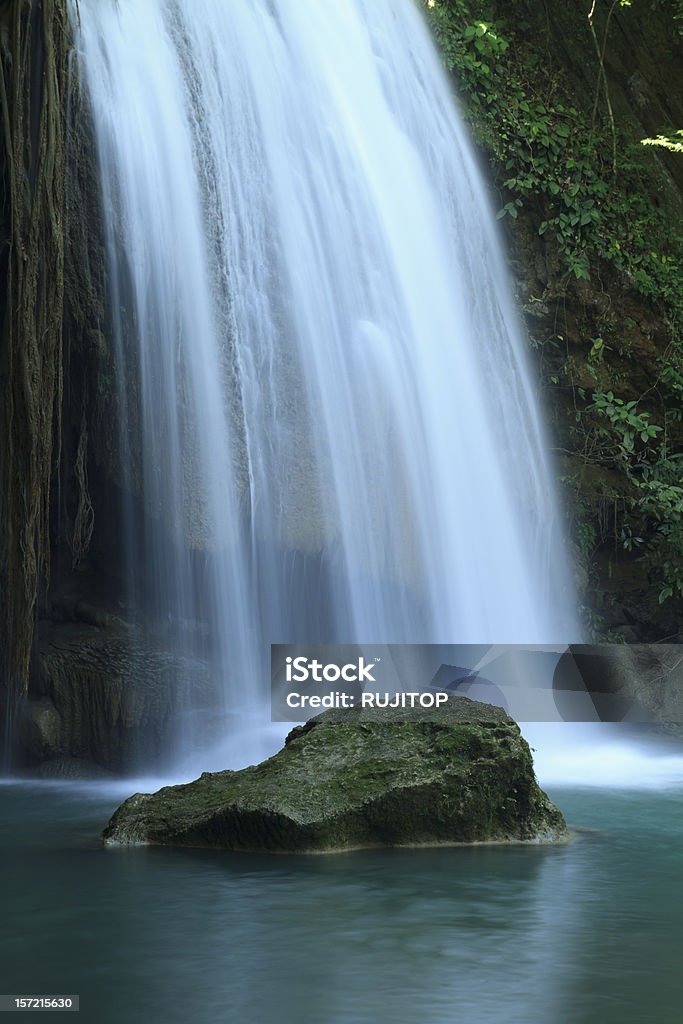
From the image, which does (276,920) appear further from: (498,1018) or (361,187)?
(361,187)

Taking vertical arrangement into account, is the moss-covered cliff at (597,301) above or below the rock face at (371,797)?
above

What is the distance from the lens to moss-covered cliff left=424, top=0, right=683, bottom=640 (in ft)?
41.3

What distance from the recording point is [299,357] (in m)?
9.74

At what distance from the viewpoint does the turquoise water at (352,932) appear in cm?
368

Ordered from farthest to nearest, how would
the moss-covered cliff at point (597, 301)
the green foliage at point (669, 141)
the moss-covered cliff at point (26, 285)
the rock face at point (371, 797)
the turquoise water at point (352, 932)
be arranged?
the moss-covered cliff at point (597, 301) → the green foliage at point (669, 141) → the moss-covered cliff at point (26, 285) → the rock face at point (371, 797) → the turquoise water at point (352, 932)

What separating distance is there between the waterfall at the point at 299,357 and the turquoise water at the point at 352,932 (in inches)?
128

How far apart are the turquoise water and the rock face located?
0.47 ft

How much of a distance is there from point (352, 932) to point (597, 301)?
30.8 feet

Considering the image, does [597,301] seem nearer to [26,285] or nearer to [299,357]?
[299,357]

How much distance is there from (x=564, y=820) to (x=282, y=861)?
5.00ft

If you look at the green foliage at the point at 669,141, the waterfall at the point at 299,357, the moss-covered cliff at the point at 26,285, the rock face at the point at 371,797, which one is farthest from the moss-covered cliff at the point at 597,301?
the moss-covered cliff at the point at 26,285

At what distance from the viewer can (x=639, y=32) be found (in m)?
13.9

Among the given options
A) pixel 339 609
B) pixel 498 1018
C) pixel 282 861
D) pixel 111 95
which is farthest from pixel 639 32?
pixel 498 1018

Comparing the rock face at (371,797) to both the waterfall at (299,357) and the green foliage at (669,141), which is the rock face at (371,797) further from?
the green foliage at (669,141)
